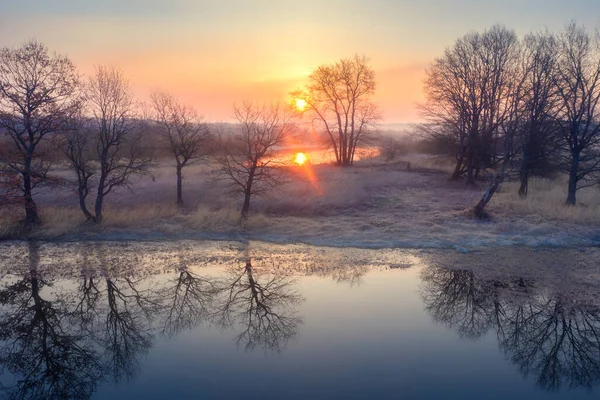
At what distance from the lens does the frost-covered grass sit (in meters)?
19.9

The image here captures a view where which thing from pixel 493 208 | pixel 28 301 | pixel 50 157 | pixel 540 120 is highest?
pixel 540 120

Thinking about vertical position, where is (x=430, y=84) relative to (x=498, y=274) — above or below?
above

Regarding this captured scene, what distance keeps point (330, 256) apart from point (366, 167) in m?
26.1

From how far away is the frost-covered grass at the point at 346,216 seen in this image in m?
19.9

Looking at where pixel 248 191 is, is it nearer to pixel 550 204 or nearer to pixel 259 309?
pixel 259 309

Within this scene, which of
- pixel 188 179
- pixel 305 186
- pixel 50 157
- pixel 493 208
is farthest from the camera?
pixel 188 179

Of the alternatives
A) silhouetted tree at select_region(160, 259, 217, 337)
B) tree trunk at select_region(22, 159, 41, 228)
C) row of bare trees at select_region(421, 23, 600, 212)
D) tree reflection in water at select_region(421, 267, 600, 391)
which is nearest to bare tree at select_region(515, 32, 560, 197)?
row of bare trees at select_region(421, 23, 600, 212)

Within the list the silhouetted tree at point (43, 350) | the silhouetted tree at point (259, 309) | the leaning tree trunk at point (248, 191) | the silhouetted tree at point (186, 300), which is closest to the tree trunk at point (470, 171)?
the leaning tree trunk at point (248, 191)

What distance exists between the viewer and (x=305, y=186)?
98.8 ft

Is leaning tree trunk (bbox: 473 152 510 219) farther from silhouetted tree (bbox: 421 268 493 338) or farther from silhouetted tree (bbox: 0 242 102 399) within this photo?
silhouetted tree (bbox: 0 242 102 399)

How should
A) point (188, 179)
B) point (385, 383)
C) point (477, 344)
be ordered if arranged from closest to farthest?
1. point (385, 383)
2. point (477, 344)
3. point (188, 179)

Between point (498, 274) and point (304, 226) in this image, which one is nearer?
point (498, 274)

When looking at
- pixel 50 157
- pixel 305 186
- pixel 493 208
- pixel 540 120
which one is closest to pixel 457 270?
pixel 493 208

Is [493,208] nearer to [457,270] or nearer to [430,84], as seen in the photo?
[457,270]
